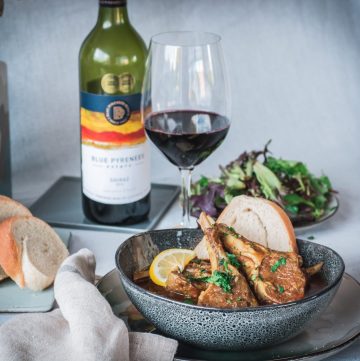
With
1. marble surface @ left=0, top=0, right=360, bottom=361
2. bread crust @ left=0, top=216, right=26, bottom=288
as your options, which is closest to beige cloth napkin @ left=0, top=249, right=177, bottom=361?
bread crust @ left=0, top=216, right=26, bottom=288

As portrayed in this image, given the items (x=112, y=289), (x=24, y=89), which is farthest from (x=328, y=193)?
(x=24, y=89)

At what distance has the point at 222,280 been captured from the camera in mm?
1215

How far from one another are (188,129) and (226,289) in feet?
1.75

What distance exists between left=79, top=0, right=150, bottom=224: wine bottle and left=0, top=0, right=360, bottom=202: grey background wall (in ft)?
1.55

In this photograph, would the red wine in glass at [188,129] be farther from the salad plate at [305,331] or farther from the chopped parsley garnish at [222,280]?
the chopped parsley garnish at [222,280]

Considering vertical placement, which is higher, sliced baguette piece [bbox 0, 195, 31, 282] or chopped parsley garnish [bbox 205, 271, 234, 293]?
chopped parsley garnish [bbox 205, 271, 234, 293]

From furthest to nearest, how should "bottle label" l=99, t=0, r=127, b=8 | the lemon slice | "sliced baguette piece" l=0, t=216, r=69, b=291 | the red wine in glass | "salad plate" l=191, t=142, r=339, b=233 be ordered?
"salad plate" l=191, t=142, r=339, b=233, "bottle label" l=99, t=0, r=127, b=8, the red wine in glass, "sliced baguette piece" l=0, t=216, r=69, b=291, the lemon slice

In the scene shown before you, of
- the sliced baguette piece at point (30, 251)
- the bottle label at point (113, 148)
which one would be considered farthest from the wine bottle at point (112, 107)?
the sliced baguette piece at point (30, 251)

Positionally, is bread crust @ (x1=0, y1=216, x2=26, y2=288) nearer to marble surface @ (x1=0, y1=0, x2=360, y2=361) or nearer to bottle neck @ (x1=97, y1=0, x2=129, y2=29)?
bottle neck @ (x1=97, y1=0, x2=129, y2=29)

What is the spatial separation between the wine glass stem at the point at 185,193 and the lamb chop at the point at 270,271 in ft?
1.52

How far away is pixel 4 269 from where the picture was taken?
61.6 inches

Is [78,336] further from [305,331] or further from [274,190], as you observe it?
[274,190]

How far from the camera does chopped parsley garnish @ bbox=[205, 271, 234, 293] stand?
121cm

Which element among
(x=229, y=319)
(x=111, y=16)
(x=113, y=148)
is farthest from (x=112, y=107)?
(x=229, y=319)
